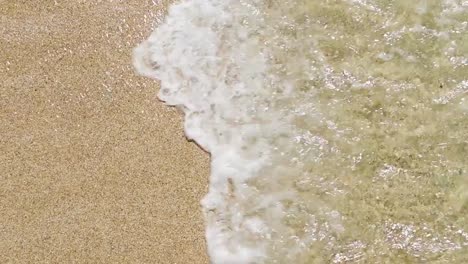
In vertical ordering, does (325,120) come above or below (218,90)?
above

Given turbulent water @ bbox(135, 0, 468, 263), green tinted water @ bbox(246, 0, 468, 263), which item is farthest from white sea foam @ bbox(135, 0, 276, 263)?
green tinted water @ bbox(246, 0, 468, 263)

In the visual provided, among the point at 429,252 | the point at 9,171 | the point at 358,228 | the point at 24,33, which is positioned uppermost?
the point at 429,252

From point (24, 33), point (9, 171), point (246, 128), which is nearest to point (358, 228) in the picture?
point (246, 128)

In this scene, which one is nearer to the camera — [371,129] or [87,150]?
[87,150]

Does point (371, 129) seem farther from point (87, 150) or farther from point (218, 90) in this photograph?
point (87, 150)

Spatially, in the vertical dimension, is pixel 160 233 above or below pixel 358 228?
below

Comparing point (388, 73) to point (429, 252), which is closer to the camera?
point (429, 252)

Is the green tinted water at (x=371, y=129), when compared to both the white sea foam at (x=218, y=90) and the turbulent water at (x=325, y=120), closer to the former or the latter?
the turbulent water at (x=325, y=120)

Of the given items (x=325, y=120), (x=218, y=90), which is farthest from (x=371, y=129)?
(x=218, y=90)

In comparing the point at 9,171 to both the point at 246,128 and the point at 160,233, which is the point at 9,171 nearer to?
the point at 160,233
